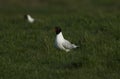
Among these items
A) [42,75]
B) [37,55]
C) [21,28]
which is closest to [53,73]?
[42,75]

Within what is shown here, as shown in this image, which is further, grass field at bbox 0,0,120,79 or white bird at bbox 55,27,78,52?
white bird at bbox 55,27,78,52

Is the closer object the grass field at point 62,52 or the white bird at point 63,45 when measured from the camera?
the grass field at point 62,52

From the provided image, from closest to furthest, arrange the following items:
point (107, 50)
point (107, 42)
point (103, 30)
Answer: point (107, 50)
point (107, 42)
point (103, 30)

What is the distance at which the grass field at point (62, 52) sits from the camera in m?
10.6

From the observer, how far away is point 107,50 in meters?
12.1

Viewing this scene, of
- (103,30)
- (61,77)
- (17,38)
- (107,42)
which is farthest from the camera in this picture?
(103,30)

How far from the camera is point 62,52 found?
12.1 meters

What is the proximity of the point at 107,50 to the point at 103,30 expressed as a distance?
9.46 ft

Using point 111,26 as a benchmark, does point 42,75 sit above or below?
below

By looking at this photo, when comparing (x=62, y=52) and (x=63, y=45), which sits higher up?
(x=63, y=45)

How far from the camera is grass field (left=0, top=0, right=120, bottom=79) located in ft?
34.7

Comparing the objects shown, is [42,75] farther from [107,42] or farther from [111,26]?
[111,26]

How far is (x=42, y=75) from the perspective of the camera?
1040 centimetres

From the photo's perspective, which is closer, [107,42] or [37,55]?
[37,55]
